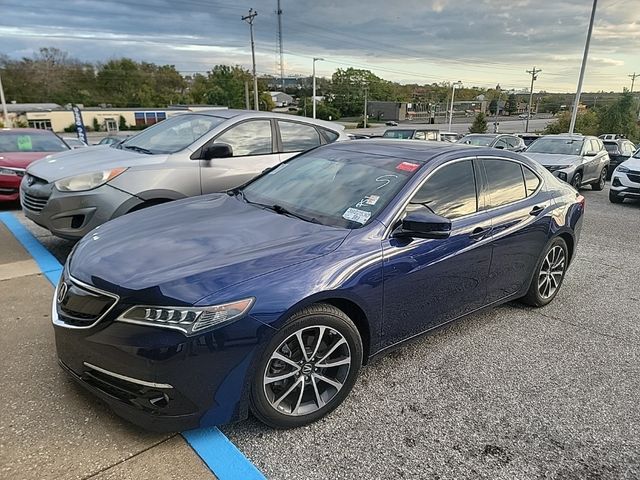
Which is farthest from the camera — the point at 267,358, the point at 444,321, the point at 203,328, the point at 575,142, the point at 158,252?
the point at 575,142

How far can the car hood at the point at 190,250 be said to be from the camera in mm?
2221

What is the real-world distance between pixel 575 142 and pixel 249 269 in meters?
13.0

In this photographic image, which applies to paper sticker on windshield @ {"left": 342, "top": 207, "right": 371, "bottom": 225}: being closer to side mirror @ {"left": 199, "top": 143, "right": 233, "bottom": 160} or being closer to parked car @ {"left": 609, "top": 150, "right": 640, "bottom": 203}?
side mirror @ {"left": 199, "top": 143, "right": 233, "bottom": 160}

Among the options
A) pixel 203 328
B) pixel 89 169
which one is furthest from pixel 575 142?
pixel 203 328

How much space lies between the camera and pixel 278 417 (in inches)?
96.1

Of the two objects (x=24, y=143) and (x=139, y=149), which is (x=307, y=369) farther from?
(x=24, y=143)

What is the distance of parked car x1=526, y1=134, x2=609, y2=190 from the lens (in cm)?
1148

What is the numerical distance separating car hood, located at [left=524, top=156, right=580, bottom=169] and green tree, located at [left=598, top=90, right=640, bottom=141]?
40.8 meters

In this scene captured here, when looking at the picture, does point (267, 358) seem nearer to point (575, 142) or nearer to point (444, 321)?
point (444, 321)

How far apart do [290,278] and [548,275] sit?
302 cm

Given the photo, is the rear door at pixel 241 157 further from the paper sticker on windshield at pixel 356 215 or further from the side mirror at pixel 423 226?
the side mirror at pixel 423 226

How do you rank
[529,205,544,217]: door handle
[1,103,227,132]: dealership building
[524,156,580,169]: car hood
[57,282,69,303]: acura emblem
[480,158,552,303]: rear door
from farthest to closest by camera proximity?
[1,103,227,132]: dealership building < [524,156,580,169]: car hood < [529,205,544,217]: door handle < [480,158,552,303]: rear door < [57,282,69,303]: acura emblem

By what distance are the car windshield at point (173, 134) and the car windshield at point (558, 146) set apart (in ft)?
34.3

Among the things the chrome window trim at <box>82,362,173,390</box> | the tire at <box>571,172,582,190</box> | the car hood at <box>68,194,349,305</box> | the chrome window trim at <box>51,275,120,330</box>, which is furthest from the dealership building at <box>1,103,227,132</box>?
the chrome window trim at <box>82,362,173,390</box>
